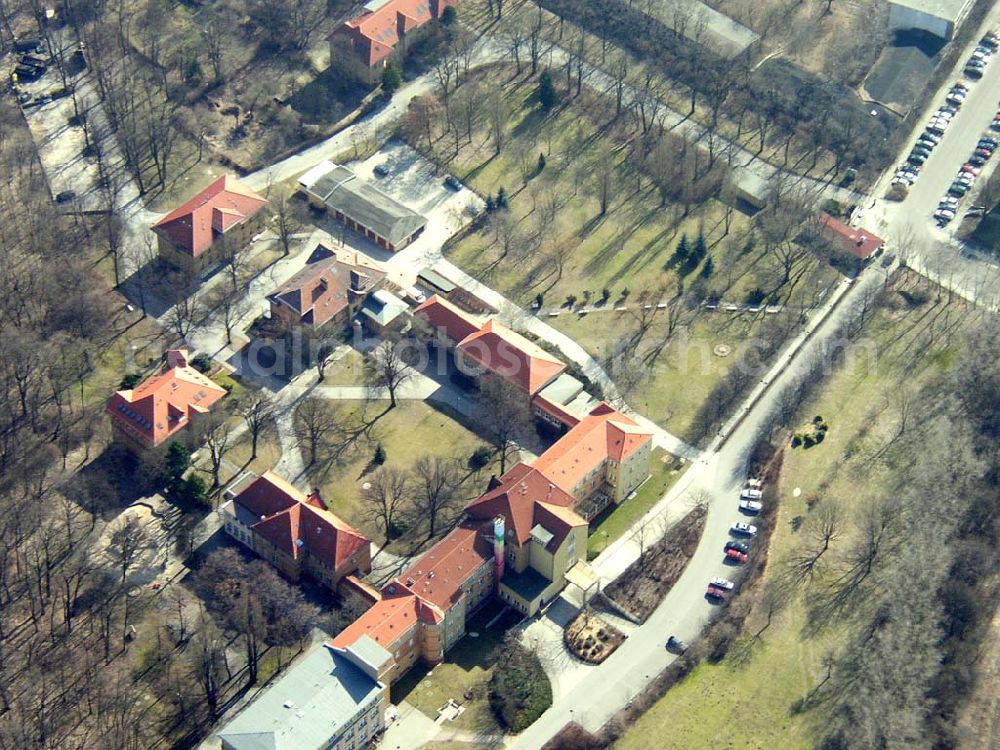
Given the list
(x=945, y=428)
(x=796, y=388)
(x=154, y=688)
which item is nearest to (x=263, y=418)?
(x=154, y=688)

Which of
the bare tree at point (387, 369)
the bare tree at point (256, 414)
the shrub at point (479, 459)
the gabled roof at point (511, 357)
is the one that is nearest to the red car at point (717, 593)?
the shrub at point (479, 459)

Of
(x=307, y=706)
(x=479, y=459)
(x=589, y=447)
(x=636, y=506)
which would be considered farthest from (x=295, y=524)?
(x=636, y=506)

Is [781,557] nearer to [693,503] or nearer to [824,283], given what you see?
[693,503]

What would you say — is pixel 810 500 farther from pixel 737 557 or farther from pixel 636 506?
pixel 636 506

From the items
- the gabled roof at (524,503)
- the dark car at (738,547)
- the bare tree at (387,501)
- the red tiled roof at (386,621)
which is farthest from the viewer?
the bare tree at (387,501)

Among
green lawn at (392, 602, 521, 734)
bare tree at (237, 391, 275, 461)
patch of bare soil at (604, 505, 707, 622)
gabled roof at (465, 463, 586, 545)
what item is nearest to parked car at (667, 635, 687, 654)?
patch of bare soil at (604, 505, 707, 622)

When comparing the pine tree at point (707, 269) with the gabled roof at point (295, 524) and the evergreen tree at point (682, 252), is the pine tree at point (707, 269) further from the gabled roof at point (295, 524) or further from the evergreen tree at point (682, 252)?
the gabled roof at point (295, 524)

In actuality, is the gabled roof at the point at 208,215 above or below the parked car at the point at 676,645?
above
